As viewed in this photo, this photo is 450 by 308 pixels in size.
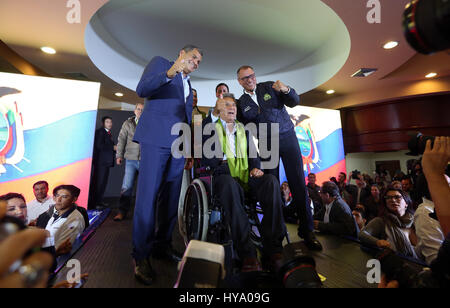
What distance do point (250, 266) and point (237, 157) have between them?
757 millimetres

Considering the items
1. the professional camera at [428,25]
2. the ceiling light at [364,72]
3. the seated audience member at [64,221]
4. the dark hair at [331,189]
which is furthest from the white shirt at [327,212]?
the ceiling light at [364,72]

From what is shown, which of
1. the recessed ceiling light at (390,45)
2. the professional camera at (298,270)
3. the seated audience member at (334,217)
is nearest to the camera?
the professional camera at (298,270)

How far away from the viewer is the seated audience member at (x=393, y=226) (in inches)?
68.3

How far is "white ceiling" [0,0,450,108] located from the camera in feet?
8.82

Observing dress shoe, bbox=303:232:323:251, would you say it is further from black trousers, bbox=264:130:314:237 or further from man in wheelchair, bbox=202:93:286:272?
man in wheelchair, bbox=202:93:286:272

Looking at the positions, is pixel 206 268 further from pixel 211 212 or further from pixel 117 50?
pixel 117 50

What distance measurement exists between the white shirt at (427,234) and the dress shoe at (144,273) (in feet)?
5.74

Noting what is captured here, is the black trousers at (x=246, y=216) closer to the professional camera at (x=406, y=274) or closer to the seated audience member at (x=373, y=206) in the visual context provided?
the professional camera at (x=406, y=274)

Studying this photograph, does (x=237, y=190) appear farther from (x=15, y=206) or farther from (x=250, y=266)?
(x=15, y=206)

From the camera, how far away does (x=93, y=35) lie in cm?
356

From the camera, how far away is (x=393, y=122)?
16.9ft

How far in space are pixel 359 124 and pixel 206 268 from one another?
627 centimetres

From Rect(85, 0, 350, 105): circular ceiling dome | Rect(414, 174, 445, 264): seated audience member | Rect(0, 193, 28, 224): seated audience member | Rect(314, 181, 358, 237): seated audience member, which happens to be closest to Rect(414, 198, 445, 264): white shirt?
Rect(414, 174, 445, 264): seated audience member

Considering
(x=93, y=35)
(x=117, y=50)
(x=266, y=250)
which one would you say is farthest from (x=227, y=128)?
(x=117, y=50)
